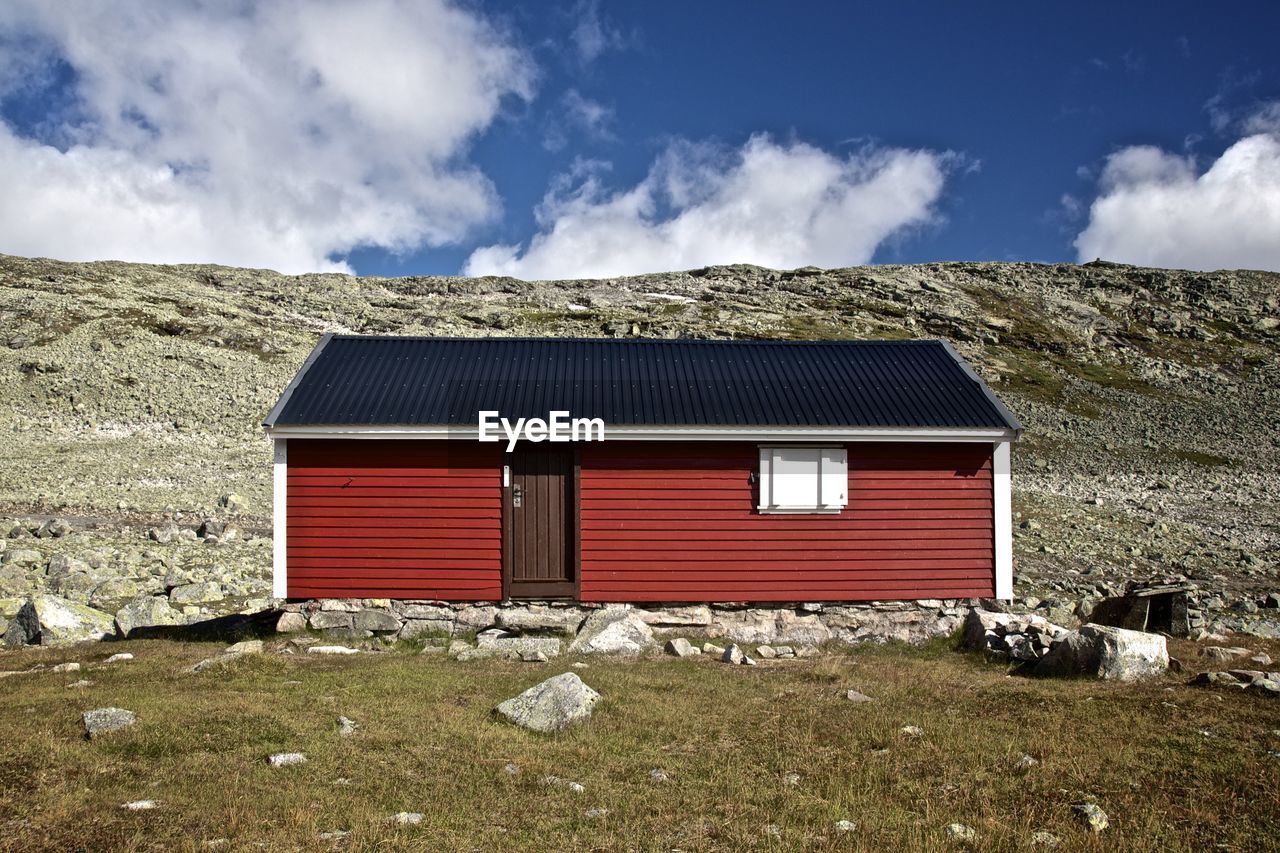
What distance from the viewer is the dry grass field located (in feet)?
21.2

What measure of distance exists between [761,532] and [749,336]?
181 ft

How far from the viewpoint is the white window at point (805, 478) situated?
49.5 ft

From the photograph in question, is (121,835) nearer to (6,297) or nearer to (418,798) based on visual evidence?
(418,798)

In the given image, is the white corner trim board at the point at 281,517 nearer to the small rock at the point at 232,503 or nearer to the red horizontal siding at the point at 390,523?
the red horizontal siding at the point at 390,523

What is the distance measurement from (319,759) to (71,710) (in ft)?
10.7

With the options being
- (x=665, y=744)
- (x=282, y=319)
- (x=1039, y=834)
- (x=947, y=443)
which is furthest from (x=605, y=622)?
(x=282, y=319)

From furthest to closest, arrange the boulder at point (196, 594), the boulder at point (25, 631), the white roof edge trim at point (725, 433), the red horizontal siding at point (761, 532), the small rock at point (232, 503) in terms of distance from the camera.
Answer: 1. the small rock at point (232, 503)
2. the boulder at point (196, 594)
3. the red horizontal siding at point (761, 532)
4. the white roof edge trim at point (725, 433)
5. the boulder at point (25, 631)

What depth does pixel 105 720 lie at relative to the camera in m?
8.54

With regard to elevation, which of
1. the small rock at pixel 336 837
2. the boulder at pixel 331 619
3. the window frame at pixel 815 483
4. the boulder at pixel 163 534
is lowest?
the boulder at pixel 331 619

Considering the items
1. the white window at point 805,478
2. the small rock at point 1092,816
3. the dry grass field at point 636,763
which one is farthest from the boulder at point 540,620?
the small rock at point 1092,816

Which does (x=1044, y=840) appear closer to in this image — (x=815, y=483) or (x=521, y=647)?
(x=521, y=647)

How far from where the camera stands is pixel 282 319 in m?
71.5

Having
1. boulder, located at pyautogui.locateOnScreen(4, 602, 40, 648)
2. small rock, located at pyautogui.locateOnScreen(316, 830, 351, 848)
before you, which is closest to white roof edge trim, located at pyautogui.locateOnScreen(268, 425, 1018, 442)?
boulder, located at pyautogui.locateOnScreen(4, 602, 40, 648)

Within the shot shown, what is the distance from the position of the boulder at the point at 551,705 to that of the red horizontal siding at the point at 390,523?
5.12 meters
